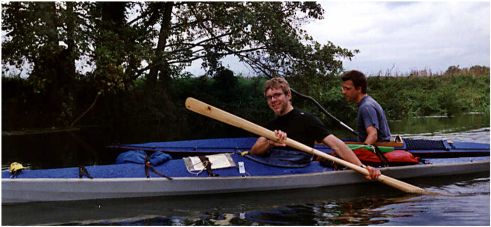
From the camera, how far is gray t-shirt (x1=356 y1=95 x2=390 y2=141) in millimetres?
5766

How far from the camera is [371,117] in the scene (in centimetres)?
578

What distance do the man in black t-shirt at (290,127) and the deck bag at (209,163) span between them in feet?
0.89

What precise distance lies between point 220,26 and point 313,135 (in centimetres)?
955

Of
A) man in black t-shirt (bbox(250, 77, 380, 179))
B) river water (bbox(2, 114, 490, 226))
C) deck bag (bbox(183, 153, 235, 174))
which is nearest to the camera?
river water (bbox(2, 114, 490, 226))

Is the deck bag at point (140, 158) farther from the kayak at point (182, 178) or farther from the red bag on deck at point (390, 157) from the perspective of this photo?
the red bag on deck at point (390, 157)

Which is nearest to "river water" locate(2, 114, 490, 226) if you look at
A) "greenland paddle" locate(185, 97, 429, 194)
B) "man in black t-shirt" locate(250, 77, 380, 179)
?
"greenland paddle" locate(185, 97, 429, 194)

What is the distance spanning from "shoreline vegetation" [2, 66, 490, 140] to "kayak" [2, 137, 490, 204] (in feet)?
21.8

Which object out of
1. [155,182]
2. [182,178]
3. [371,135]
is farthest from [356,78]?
[155,182]

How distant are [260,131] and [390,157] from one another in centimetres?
167

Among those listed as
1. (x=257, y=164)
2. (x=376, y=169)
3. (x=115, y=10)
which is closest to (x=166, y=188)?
(x=257, y=164)

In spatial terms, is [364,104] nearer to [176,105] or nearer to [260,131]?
[260,131]

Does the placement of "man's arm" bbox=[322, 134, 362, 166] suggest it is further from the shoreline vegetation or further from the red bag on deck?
the shoreline vegetation

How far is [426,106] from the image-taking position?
18.7 meters

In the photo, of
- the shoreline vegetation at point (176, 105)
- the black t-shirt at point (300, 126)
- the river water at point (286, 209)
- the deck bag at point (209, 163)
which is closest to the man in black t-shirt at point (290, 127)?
the black t-shirt at point (300, 126)
